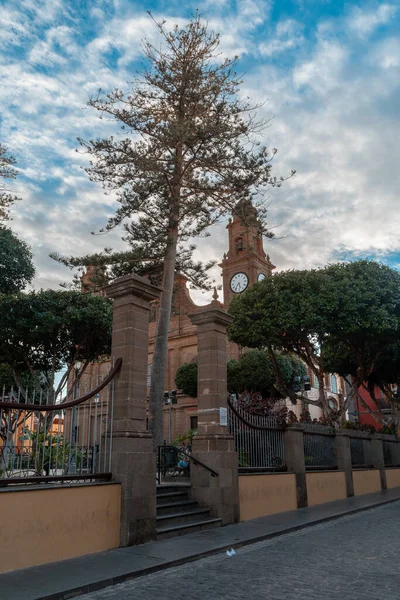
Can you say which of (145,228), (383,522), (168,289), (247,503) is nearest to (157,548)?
(247,503)

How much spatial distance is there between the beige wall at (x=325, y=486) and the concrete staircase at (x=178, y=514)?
452 cm

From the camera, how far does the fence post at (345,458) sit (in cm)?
1591

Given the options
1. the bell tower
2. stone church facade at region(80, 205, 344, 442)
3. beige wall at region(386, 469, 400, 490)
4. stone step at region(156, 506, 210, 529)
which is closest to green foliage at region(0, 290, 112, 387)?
stone step at region(156, 506, 210, 529)

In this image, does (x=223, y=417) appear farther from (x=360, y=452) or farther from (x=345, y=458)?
(x=360, y=452)

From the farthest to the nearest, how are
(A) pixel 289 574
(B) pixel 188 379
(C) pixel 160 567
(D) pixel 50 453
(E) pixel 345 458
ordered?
(B) pixel 188 379 < (E) pixel 345 458 < (D) pixel 50 453 < (C) pixel 160 567 < (A) pixel 289 574

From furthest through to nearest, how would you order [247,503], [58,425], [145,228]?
[145,228]
[247,503]
[58,425]

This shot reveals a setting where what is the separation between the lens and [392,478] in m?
20.5

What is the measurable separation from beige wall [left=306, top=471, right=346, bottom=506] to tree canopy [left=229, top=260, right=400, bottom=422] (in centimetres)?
417

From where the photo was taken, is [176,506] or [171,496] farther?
[171,496]

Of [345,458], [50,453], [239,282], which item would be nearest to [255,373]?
[239,282]

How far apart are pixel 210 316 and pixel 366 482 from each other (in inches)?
421

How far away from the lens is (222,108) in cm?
1697

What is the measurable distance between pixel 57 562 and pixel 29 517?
0.74 meters

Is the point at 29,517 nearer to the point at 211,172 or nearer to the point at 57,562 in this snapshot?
the point at 57,562
